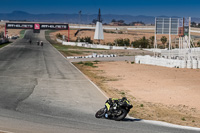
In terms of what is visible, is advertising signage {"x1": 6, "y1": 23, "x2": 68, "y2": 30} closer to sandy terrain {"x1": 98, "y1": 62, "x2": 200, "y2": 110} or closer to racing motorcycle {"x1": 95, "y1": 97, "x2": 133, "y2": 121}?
sandy terrain {"x1": 98, "y1": 62, "x2": 200, "y2": 110}

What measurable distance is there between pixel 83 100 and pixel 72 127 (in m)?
6.90

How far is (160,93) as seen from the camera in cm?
2302

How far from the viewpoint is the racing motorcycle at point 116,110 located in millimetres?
13844

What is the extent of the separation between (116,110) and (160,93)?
960cm

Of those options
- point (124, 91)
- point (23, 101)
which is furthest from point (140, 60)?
point (23, 101)

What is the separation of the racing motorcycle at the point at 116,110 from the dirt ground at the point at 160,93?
202 cm

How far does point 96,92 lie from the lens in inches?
883

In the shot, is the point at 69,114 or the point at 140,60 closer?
the point at 69,114

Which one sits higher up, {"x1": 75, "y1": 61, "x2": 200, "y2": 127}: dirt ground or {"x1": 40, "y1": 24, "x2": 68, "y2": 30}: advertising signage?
{"x1": 40, "y1": 24, "x2": 68, "y2": 30}: advertising signage

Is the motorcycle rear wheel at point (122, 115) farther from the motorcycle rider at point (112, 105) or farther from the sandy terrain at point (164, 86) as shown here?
the sandy terrain at point (164, 86)

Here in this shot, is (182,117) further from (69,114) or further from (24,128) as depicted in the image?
(24,128)

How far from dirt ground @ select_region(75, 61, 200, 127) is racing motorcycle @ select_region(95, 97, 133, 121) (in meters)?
2.02

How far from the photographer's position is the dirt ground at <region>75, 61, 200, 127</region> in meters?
16.4

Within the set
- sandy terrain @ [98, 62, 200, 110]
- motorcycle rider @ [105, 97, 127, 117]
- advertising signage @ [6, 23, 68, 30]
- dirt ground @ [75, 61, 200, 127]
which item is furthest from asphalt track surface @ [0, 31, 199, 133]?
advertising signage @ [6, 23, 68, 30]
